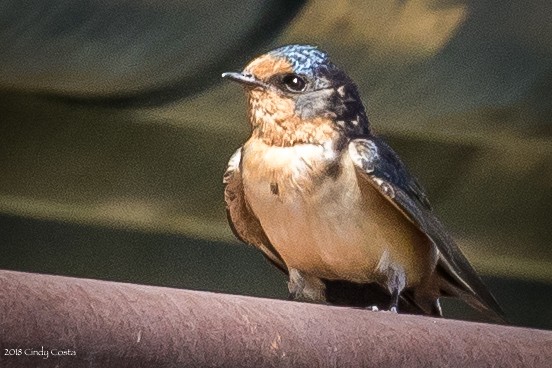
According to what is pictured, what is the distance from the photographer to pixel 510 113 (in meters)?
2.17

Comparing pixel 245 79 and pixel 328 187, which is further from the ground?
pixel 245 79

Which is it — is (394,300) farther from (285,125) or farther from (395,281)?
(285,125)

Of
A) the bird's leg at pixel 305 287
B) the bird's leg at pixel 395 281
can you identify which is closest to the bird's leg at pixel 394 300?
the bird's leg at pixel 395 281

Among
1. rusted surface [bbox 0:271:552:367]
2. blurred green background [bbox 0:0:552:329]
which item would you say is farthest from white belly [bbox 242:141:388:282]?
blurred green background [bbox 0:0:552:329]

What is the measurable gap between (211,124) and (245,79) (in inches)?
27.7

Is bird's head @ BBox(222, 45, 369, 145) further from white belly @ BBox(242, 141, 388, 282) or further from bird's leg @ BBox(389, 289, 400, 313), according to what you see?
bird's leg @ BBox(389, 289, 400, 313)

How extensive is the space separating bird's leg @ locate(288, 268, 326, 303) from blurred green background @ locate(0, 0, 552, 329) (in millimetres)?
568

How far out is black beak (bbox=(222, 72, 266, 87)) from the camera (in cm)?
144

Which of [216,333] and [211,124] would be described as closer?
[216,333]

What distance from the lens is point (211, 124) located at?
215 cm

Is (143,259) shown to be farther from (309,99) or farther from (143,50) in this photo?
(309,99)

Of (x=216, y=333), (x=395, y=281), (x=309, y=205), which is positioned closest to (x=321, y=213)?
(x=309, y=205)

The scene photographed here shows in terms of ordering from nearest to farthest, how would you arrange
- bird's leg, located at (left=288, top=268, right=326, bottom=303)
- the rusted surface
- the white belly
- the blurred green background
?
1. the rusted surface
2. the white belly
3. bird's leg, located at (left=288, top=268, right=326, bottom=303)
4. the blurred green background

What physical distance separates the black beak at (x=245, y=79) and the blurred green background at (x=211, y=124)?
534 millimetres
